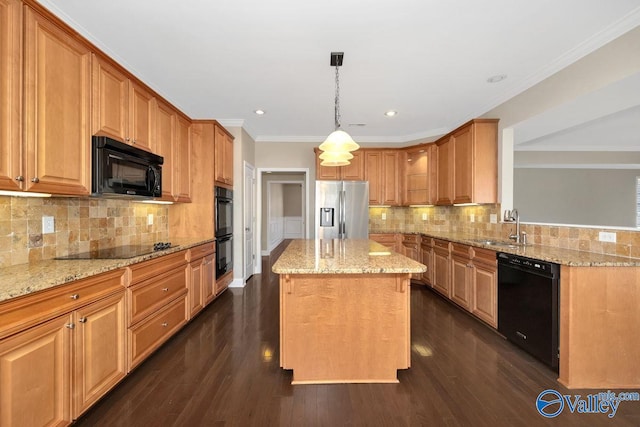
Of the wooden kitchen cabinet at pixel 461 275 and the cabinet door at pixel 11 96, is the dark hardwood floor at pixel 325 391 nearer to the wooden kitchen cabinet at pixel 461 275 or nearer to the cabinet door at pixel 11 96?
the wooden kitchen cabinet at pixel 461 275

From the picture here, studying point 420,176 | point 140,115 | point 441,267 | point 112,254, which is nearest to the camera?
point 112,254

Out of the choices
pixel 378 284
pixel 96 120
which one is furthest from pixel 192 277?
pixel 378 284

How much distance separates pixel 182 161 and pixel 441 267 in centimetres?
363

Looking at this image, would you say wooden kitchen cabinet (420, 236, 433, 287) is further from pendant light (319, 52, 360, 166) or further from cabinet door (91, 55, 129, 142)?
cabinet door (91, 55, 129, 142)

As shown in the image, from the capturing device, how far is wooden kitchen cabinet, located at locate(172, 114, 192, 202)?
3207mm

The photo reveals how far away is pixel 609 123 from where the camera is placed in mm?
4398

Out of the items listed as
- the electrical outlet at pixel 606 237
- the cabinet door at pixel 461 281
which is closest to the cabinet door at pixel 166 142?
the cabinet door at pixel 461 281

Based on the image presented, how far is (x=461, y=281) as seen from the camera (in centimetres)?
342

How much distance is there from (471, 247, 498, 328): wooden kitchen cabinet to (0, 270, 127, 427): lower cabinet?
320 cm

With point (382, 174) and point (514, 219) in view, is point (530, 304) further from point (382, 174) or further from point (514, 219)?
point (382, 174)

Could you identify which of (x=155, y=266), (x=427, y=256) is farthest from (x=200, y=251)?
(x=427, y=256)

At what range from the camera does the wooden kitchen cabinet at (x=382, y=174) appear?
502 cm

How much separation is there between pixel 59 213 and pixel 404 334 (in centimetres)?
270

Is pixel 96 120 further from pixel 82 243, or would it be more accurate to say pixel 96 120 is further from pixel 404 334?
pixel 404 334
